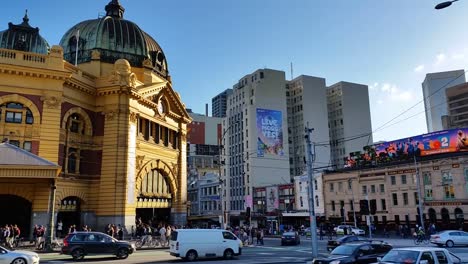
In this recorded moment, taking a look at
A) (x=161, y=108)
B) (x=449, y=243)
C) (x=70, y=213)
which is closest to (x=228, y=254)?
(x=449, y=243)

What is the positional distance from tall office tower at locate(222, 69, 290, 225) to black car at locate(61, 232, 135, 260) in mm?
74005

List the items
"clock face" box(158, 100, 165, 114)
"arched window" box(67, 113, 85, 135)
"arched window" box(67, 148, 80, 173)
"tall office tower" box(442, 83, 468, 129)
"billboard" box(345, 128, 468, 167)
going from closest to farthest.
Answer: "arched window" box(67, 148, 80, 173) → "arched window" box(67, 113, 85, 135) → "clock face" box(158, 100, 165, 114) → "billboard" box(345, 128, 468, 167) → "tall office tower" box(442, 83, 468, 129)

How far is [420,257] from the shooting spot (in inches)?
507

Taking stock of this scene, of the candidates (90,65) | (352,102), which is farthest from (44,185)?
(352,102)

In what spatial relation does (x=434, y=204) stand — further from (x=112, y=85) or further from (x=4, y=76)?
(x=4, y=76)

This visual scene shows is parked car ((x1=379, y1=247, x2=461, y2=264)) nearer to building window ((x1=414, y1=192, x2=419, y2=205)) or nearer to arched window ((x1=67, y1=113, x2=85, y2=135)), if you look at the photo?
arched window ((x1=67, y1=113, x2=85, y2=135))

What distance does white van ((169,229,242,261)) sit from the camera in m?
24.5

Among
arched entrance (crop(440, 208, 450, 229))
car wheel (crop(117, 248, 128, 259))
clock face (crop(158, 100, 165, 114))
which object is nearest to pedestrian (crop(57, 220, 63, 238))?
car wheel (crop(117, 248, 128, 259))

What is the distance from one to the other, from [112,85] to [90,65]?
24.1ft

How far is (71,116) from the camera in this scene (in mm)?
40219

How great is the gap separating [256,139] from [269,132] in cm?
476

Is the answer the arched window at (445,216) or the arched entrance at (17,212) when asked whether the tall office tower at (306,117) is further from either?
the arched entrance at (17,212)

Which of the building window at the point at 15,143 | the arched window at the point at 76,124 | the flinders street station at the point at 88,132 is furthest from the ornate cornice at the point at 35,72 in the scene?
the building window at the point at 15,143

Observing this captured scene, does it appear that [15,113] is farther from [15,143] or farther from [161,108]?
[161,108]
